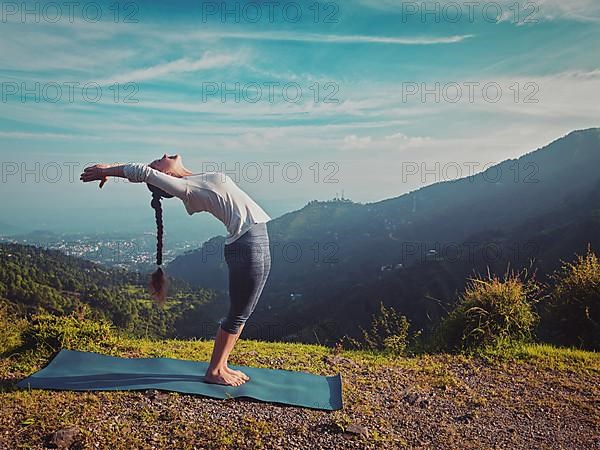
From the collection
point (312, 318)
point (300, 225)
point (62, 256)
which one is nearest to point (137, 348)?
point (62, 256)

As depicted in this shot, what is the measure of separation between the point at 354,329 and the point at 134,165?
93.6 ft

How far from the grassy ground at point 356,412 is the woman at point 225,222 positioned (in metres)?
0.61

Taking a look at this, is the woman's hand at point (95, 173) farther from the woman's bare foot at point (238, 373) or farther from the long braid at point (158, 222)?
the woman's bare foot at point (238, 373)

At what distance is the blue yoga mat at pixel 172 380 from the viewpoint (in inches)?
154

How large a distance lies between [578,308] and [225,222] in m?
5.07

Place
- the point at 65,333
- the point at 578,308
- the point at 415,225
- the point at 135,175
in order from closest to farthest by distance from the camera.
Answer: the point at 135,175 < the point at 65,333 < the point at 578,308 < the point at 415,225

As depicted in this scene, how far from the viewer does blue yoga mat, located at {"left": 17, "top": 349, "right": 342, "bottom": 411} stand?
3920 mm

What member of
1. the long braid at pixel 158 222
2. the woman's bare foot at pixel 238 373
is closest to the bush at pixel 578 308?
the woman's bare foot at pixel 238 373

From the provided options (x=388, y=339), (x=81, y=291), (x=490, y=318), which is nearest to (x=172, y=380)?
(x=388, y=339)

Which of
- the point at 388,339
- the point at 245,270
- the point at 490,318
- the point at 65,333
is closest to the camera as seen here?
the point at 245,270

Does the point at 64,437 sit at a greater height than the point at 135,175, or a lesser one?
lesser

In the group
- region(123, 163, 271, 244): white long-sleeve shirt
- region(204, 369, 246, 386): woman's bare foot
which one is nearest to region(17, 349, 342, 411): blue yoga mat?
region(204, 369, 246, 386): woman's bare foot

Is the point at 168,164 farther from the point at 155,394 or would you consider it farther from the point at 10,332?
the point at 10,332

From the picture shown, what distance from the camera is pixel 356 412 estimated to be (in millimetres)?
3789
